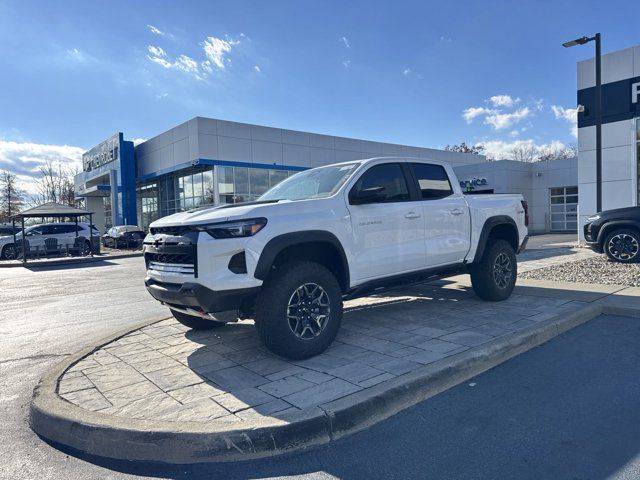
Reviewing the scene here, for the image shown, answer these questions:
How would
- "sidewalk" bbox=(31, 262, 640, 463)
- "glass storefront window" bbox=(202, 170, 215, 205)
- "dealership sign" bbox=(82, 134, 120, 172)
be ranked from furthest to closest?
"dealership sign" bbox=(82, 134, 120, 172), "glass storefront window" bbox=(202, 170, 215, 205), "sidewalk" bbox=(31, 262, 640, 463)

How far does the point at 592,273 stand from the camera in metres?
8.92

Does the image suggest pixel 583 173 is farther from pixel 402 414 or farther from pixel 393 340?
pixel 402 414

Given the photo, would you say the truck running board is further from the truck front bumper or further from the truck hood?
Answer: the truck hood

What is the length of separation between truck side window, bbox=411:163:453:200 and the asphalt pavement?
2.20m

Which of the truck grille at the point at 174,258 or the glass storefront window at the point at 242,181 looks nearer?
the truck grille at the point at 174,258

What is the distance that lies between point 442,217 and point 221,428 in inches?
152

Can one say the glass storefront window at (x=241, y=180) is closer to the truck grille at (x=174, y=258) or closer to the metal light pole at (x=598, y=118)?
the metal light pole at (x=598, y=118)

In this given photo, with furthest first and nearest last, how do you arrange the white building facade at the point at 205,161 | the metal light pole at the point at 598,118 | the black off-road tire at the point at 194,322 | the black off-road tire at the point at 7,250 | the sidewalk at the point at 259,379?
the white building facade at the point at 205,161, the black off-road tire at the point at 7,250, the metal light pole at the point at 598,118, the black off-road tire at the point at 194,322, the sidewalk at the point at 259,379

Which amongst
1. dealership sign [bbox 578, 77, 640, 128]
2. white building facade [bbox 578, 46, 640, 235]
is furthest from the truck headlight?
dealership sign [bbox 578, 77, 640, 128]

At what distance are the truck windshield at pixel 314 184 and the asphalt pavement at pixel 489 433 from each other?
2.45 meters

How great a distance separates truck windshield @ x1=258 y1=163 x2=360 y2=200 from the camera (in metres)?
5.10

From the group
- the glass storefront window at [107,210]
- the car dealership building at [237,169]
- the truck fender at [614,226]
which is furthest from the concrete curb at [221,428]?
the glass storefront window at [107,210]

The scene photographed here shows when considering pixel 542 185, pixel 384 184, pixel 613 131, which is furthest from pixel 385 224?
pixel 542 185

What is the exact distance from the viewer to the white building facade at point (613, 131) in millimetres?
13844
